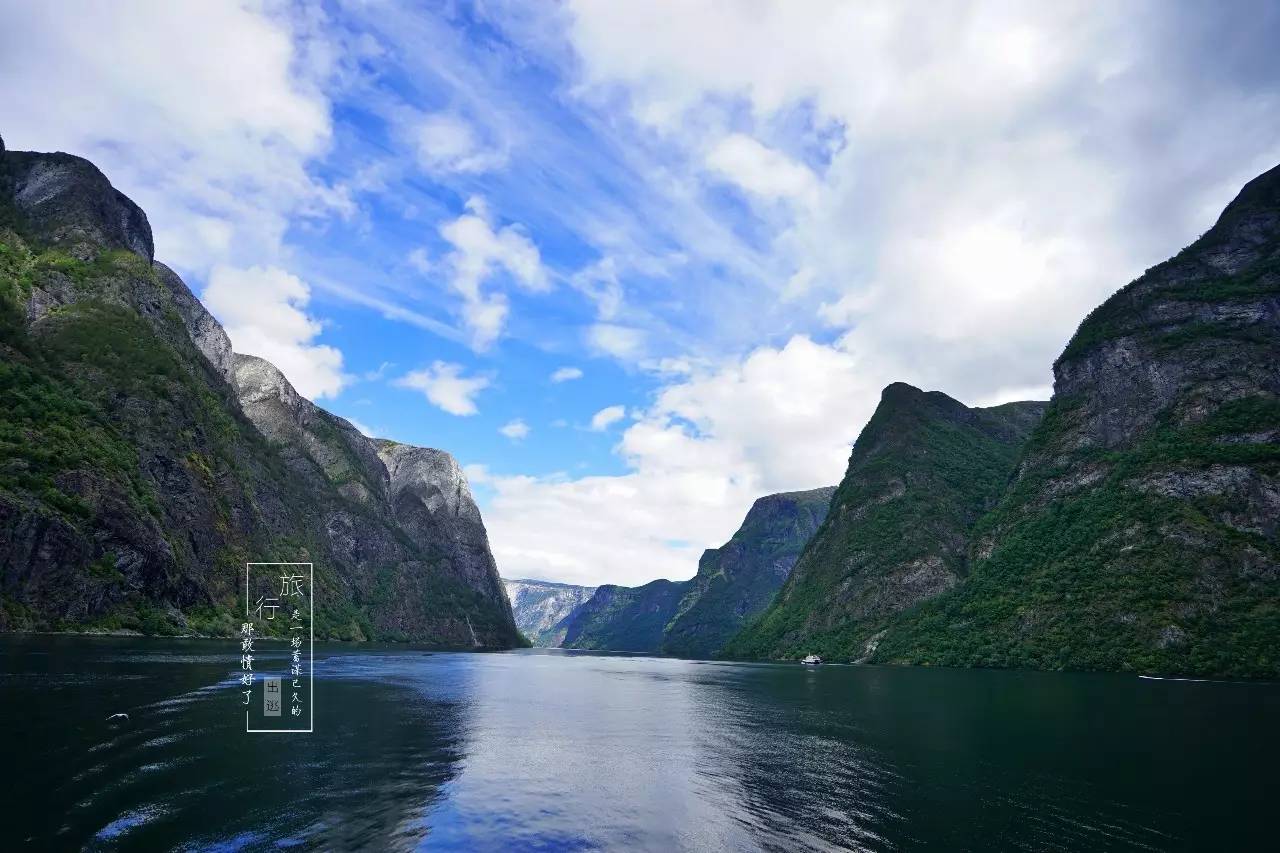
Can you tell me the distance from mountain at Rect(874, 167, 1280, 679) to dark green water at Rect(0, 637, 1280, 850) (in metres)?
64.5

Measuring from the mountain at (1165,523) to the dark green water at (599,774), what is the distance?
6451 cm

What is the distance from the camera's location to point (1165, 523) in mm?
139875

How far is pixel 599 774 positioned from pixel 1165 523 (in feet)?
496

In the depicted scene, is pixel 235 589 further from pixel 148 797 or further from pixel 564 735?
pixel 148 797

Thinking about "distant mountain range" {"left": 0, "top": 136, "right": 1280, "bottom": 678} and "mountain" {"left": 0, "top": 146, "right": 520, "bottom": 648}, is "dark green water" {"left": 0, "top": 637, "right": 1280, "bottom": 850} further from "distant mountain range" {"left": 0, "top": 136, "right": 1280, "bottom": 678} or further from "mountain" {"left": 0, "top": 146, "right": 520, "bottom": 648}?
"distant mountain range" {"left": 0, "top": 136, "right": 1280, "bottom": 678}

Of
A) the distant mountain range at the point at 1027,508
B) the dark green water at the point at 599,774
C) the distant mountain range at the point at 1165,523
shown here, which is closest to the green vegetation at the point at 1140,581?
the distant mountain range at the point at 1165,523

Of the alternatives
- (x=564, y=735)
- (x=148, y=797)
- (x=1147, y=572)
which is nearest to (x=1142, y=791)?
(x=564, y=735)

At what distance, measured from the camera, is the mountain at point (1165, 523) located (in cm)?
12233

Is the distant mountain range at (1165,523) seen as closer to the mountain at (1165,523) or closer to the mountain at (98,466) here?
the mountain at (1165,523)

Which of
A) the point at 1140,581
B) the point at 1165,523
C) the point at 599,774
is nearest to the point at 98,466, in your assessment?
the point at 599,774

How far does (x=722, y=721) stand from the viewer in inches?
2549

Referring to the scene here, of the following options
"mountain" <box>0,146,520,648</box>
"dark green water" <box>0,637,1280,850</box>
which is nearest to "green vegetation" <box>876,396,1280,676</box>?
"dark green water" <box>0,637,1280,850</box>

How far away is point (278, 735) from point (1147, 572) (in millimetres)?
156425

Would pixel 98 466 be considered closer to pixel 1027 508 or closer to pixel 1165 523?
pixel 1165 523
